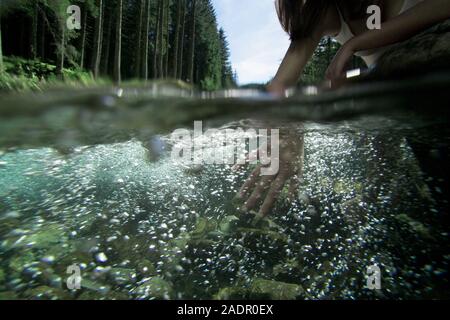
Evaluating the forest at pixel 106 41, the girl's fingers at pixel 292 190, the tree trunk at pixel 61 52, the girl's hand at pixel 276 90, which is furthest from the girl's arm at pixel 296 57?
the tree trunk at pixel 61 52

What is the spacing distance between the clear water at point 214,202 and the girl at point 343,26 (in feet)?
1.90

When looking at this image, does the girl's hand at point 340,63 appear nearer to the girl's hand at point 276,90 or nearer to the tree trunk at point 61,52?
the girl's hand at point 276,90

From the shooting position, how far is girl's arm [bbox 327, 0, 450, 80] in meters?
2.18

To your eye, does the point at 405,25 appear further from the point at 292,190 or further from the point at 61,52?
the point at 61,52

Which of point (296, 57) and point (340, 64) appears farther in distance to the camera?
point (296, 57)

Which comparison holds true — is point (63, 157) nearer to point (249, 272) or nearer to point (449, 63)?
point (249, 272)

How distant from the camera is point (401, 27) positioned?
2.23m

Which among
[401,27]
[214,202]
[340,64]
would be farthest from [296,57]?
[214,202]

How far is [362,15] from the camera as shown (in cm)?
251

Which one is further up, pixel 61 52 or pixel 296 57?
pixel 61 52

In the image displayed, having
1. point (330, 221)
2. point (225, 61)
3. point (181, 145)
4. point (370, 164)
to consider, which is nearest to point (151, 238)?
point (181, 145)

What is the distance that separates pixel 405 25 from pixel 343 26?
0.72m

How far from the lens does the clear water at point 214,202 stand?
3840mm

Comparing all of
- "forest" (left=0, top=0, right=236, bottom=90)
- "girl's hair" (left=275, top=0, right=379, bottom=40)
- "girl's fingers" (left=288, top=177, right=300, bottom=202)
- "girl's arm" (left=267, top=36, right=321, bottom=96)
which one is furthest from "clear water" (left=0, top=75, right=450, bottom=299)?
"forest" (left=0, top=0, right=236, bottom=90)
